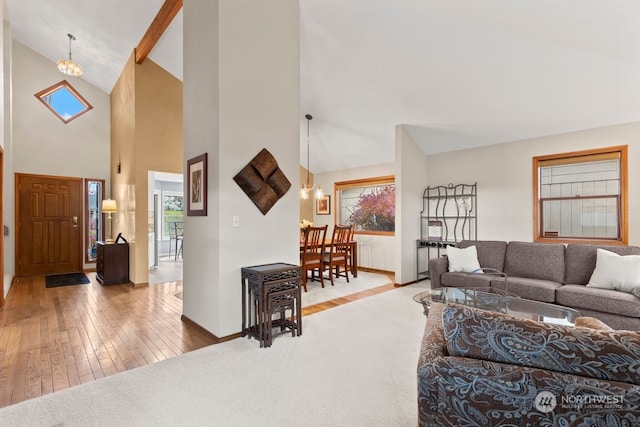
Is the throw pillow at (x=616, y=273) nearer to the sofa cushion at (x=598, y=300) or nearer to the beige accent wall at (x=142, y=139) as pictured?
the sofa cushion at (x=598, y=300)

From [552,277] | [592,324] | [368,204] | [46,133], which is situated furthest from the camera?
[368,204]

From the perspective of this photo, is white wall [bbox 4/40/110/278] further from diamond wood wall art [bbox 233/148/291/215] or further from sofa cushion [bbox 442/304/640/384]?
sofa cushion [bbox 442/304/640/384]

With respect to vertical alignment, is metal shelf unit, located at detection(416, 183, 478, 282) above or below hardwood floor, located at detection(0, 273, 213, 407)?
above

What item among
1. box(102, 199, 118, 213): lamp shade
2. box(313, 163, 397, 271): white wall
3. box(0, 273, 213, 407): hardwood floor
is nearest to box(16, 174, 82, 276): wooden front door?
box(102, 199, 118, 213): lamp shade

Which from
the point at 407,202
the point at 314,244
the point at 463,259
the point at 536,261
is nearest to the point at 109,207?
the point at 314,244

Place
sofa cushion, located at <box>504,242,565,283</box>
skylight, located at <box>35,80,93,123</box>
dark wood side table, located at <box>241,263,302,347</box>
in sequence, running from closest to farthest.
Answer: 1. dark wood side table, located at <box>241,263,302,347</box>
2. sofa cushion, located at <box>504,242,565,283</box>
3. skylight, located at <box>35,80,93,123</box>

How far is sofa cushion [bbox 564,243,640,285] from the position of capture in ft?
11.5

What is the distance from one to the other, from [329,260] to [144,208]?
3.29 metres

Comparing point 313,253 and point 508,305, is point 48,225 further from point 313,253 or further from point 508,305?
point 508,305

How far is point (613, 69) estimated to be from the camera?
124 inches

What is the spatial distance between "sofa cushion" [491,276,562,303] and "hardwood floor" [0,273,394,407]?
180 centimetres

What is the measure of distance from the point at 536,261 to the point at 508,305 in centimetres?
150

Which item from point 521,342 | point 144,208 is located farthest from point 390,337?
point 144,208

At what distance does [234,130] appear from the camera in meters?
3.05
